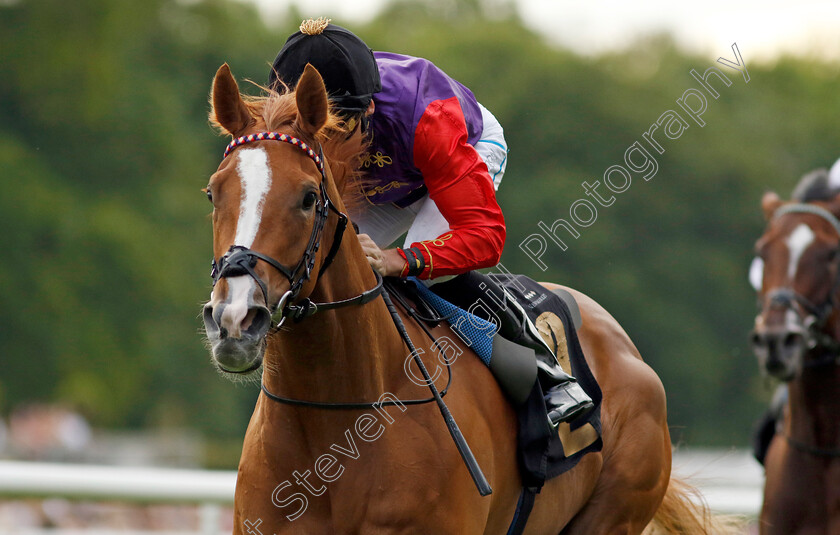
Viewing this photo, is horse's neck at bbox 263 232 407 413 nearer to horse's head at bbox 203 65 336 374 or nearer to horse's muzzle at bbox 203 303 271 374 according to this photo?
horse's head at bbox 203 65 336 374

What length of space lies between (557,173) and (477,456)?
2822 cm

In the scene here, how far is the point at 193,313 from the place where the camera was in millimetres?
23094

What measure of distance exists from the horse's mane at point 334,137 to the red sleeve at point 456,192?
0.24 metres

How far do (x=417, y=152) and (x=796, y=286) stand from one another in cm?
240

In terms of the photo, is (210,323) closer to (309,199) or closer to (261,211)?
(261,211)

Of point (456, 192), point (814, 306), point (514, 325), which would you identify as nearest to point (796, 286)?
point (814, 306)

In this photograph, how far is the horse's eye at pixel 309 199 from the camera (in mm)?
3225

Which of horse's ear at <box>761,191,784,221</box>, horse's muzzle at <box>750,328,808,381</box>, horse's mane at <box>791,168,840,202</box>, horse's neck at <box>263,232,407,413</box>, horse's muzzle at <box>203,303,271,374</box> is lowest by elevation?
horse's muzzle at <box>750,328,808,381</box>

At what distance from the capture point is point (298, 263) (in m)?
3.19

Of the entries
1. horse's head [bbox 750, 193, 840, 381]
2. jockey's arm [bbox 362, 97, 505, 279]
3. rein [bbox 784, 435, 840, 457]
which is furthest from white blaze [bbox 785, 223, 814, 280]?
jockey's arm [bbox 362, 97, 505, 279]

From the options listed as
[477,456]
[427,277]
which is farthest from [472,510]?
[427,277]

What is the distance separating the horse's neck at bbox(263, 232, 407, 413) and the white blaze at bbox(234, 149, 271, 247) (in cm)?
32

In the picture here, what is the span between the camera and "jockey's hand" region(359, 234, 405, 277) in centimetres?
373

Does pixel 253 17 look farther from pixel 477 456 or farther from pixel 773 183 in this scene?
pixel 477 456
